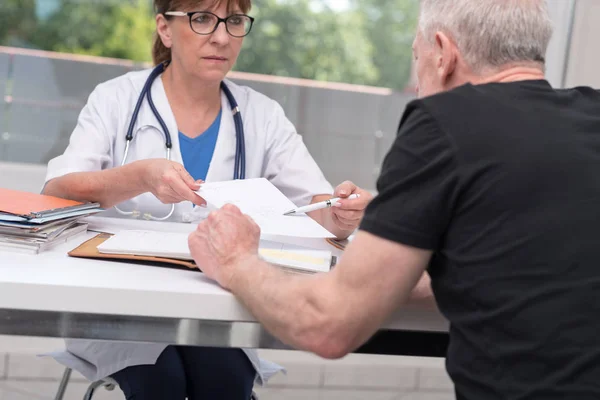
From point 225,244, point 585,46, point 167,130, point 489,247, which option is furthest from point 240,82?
point 489,247

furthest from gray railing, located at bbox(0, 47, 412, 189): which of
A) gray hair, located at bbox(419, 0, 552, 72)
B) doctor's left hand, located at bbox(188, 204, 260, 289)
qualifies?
gray hair, located at bbox(419, 0, 552, 72)

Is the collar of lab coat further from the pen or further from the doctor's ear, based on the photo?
the pen

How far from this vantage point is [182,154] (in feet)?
5.94

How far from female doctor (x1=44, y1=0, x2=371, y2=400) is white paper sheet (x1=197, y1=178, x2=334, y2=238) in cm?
11

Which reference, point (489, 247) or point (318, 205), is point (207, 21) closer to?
point (318, 205)

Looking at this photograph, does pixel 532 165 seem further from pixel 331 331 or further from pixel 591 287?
pixel 331 331

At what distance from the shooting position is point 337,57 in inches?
148

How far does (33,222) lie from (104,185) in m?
0.35

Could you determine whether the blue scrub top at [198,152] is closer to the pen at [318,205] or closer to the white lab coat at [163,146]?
the white lab coat at [163,146]

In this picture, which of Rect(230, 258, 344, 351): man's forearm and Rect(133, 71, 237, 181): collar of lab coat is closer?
Rect(230, 258, 344, 351): man's forearm

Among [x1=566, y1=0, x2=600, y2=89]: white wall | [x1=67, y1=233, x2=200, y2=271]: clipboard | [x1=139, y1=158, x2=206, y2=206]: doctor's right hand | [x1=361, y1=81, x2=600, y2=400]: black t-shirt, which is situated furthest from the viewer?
[x1=566, y1=0, x2=600, y2=89]: white wall

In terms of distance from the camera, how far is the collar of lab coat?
1806mm

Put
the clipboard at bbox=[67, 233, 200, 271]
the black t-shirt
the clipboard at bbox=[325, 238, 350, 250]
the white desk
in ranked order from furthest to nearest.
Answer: the clipboard at bbox=[325, 238, 350, 250]
the clipboard at bbox=[67, 233, 200, 271]
the white desk
the black t-shirt

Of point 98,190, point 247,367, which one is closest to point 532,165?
point 247,367
